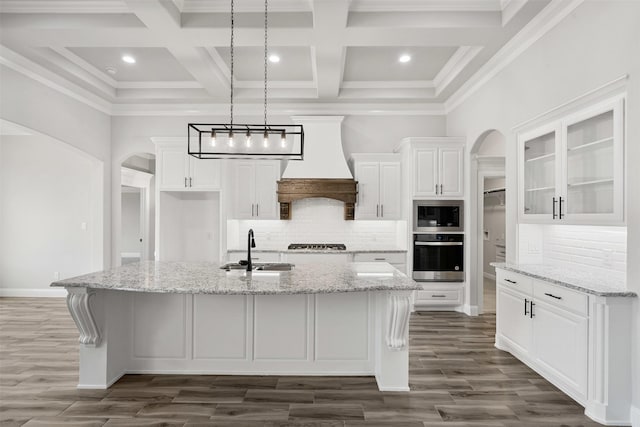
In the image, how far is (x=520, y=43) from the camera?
4.09 metres

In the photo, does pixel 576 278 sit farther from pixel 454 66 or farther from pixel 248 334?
pixel 454 66

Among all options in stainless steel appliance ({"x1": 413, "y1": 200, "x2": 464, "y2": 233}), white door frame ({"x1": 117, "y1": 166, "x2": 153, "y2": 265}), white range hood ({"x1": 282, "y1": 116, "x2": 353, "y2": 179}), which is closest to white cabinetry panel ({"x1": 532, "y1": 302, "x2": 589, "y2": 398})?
stainless steel appliance ({"x1": 413, "y1": 200, "x2": 464, "y2": 233})

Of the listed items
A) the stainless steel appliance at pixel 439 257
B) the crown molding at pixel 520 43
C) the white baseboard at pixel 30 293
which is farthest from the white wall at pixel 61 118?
the crown molding at pixel 520 43

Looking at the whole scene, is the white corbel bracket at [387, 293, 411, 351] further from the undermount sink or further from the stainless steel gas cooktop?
the stainless steel gas cooktop

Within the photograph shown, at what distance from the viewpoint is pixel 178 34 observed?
13.3 feet

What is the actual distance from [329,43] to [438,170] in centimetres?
255

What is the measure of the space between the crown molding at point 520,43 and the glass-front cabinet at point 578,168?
96cm

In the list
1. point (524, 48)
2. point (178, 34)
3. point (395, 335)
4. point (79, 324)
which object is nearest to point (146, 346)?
point (79, 324)

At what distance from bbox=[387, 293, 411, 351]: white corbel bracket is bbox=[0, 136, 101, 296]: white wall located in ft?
19.3

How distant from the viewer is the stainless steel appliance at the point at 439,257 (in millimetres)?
5707

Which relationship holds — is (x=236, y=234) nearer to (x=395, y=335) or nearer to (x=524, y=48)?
(x=395, y=335)

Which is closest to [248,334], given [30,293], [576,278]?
[576,278]

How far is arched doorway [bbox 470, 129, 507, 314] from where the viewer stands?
18.6 ft

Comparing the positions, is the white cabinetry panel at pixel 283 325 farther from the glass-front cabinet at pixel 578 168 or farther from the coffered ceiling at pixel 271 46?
the coffered ceiling at pixel 271 46
